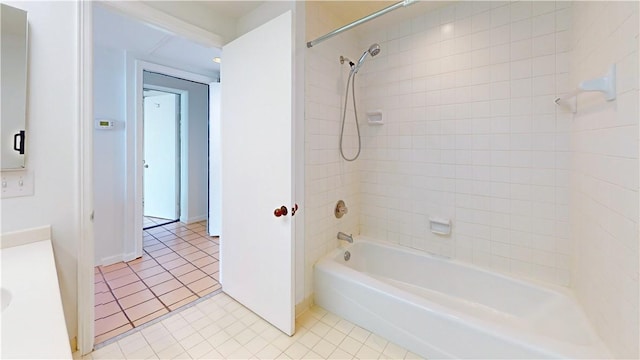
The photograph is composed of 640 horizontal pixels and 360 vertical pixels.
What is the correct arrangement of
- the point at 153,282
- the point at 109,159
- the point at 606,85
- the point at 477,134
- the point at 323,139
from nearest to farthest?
1. the point at 606,85
2. the point at 477,134
3. the point at 323,139
4. the point at 153,282
5. the point at 109,159

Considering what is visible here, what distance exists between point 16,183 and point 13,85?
1.49 feet

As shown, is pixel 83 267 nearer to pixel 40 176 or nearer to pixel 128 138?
pixel 40 176

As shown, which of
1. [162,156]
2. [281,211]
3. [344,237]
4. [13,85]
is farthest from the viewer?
[162,156]

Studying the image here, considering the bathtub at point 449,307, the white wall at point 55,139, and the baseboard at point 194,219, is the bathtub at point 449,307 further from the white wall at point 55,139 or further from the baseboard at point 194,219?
the baseboard at point 194,219

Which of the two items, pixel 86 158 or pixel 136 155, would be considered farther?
pixel 136 155

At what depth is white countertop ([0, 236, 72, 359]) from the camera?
557 millimetres

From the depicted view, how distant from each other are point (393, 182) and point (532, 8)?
58.3 inches

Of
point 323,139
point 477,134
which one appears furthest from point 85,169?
point 477,134

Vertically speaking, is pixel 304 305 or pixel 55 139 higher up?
pixel 55 139

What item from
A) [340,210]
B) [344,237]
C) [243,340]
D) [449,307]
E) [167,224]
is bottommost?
[243,340]

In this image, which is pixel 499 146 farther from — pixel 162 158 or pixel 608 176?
pixel 162 158

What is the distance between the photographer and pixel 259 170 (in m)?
1.77

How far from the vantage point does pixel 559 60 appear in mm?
1627

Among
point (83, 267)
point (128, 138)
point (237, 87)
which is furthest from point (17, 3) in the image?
point (128, 138)
